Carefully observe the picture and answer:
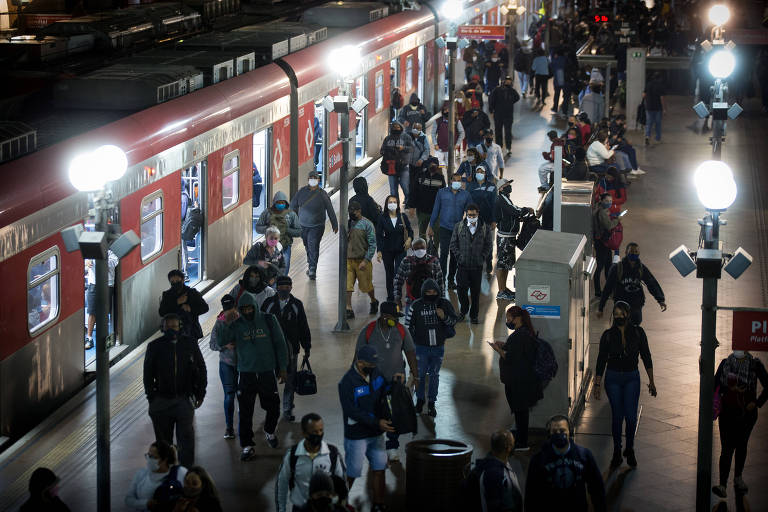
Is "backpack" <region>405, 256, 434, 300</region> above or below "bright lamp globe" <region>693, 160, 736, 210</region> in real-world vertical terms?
below

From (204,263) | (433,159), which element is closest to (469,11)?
(433,159)

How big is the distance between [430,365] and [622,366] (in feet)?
7.16

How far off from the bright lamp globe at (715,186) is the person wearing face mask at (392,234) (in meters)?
6.99

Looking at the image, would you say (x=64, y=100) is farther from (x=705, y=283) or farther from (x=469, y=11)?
(x=469, y=11)

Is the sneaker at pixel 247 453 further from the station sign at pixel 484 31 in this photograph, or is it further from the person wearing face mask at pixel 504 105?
the station sign at pixel 484 31

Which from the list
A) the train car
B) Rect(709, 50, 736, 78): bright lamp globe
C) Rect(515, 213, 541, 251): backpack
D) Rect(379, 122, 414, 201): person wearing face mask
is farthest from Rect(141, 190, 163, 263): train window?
Rect(709, 50, 736, 78): bright lamp globe

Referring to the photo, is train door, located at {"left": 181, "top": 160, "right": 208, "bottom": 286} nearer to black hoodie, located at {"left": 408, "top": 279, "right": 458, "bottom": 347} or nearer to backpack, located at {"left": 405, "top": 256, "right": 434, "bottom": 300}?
backpack, located at {"left": 405, "top": 256, "right": 434, "bottom": 300}

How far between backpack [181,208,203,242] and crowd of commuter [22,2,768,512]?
2.77ft

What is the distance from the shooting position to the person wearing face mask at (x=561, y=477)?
9.49 metres

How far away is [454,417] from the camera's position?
544 inches

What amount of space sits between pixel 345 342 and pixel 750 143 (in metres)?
19.1

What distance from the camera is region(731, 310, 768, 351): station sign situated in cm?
1016

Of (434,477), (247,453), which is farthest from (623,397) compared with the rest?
(247,453)

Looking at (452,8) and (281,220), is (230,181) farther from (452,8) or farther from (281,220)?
(452,8)
